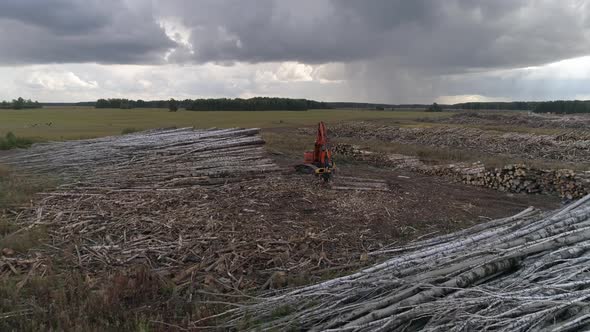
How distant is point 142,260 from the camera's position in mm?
5938

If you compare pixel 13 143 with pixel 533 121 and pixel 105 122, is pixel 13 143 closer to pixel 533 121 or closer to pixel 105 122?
pixel 105 122

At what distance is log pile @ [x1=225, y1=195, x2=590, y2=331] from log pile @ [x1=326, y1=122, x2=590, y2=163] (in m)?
15.7

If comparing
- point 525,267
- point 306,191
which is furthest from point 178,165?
point 525,267

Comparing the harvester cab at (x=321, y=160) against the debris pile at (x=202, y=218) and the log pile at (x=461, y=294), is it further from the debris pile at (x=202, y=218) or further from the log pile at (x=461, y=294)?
Answer: the log pile at (x=461, y=294)

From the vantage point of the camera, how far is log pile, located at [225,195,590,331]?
338 centimetres

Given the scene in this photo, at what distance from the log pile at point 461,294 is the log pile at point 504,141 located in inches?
620

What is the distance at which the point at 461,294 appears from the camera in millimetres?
3873

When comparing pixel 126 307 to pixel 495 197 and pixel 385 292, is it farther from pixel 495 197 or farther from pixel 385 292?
pixel 495 197

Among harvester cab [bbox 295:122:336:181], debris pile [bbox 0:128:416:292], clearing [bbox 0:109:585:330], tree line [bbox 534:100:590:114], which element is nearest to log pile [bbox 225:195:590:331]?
clearing [bbox 0:109:585:330]

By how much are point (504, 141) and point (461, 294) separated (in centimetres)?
2131

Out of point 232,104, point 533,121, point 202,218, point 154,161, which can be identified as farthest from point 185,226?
point 232,104

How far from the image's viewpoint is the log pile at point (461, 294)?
11.1 ft

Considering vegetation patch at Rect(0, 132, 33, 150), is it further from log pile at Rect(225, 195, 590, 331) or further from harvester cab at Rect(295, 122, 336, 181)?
log pile at Rect(225, 195, 590, 331)

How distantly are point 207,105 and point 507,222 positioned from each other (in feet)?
244
